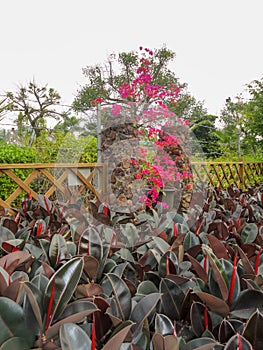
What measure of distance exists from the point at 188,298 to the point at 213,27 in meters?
3.50

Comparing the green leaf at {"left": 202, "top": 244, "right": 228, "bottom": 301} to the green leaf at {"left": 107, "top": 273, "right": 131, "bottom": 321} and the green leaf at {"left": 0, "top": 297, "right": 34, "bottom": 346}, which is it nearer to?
the green leaf at {"left": 107, "top": 273, "right": 131, "bottom": 321}

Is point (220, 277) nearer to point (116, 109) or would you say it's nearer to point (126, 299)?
point (126, 299)

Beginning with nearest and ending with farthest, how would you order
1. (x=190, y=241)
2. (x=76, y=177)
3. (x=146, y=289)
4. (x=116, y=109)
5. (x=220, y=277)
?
1. (x=220, y=277)
2. (x=146, y=289)
3. (x=190, y=241)
4. (x=116, y=109)
5. (x=76, y=177)

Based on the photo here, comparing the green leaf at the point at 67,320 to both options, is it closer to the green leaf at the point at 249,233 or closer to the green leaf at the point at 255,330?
the green leaf at the point at 255,330

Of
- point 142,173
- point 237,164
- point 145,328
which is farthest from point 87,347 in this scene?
point 237,164

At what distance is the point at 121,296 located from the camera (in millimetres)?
829

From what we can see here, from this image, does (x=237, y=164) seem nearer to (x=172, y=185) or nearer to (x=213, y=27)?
(x=213, y=27)

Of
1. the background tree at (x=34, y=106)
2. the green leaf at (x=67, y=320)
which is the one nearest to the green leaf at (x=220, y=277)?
the green leaf at (x=67, y=320)

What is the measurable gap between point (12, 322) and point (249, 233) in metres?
1.08

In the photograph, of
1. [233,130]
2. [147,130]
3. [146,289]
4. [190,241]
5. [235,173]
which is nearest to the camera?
[146,289]

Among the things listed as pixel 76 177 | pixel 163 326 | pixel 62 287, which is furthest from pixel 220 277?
pixel 76 177

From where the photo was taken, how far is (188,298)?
2.94ft

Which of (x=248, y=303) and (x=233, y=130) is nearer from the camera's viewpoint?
(x=248, y=303)

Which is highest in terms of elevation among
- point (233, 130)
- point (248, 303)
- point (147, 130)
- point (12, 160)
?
point (233, 130)
